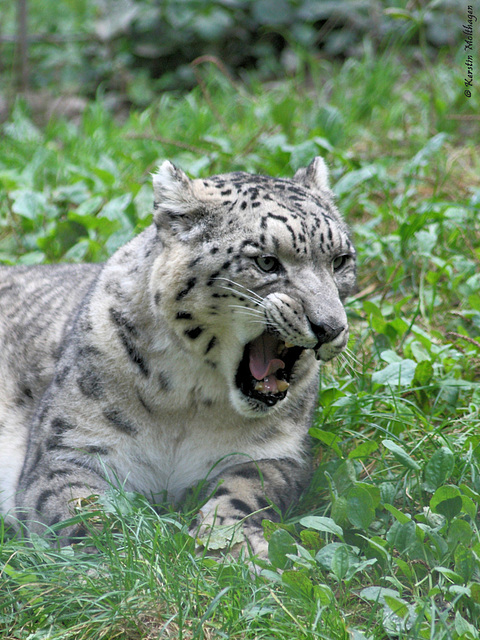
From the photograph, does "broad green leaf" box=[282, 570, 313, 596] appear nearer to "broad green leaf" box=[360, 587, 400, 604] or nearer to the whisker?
"broad green leaf" box=[360, 587, 400, 604]

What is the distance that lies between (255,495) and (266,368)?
62cm

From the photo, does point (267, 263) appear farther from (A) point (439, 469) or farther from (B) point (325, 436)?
(A) point (439, 469)

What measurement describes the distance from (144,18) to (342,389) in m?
8.39

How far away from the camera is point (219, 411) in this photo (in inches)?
150

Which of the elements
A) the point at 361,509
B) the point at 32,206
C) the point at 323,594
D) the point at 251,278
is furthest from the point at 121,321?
the point at 32,206

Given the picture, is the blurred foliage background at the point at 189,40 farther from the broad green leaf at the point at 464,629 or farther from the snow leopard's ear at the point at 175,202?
the broad green leaf at the point at 464,629

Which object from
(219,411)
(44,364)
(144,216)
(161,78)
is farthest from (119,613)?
A: (161,78)

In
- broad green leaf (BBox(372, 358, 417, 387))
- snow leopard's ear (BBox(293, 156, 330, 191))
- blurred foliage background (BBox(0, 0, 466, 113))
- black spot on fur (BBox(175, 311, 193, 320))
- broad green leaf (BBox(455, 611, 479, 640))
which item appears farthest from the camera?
blurred foliage background (BBox(0, 0, 466, 113))

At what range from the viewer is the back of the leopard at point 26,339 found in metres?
4.30

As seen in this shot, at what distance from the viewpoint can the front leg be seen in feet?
11.6

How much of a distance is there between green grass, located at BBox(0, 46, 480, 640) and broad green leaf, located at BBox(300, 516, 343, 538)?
0.03ft

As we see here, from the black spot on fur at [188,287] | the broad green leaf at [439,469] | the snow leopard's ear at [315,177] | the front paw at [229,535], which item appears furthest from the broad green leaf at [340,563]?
the snow leopard's ear at [315,177]

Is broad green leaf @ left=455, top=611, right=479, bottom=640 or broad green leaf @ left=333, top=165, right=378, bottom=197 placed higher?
broad green leaf @ left=333, top=165, right=378, bottom=197

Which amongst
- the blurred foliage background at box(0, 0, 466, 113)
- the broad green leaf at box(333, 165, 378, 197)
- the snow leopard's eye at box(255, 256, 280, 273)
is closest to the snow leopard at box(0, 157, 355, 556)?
the snow leopard's eye at box(255, 256, 280, 273)
